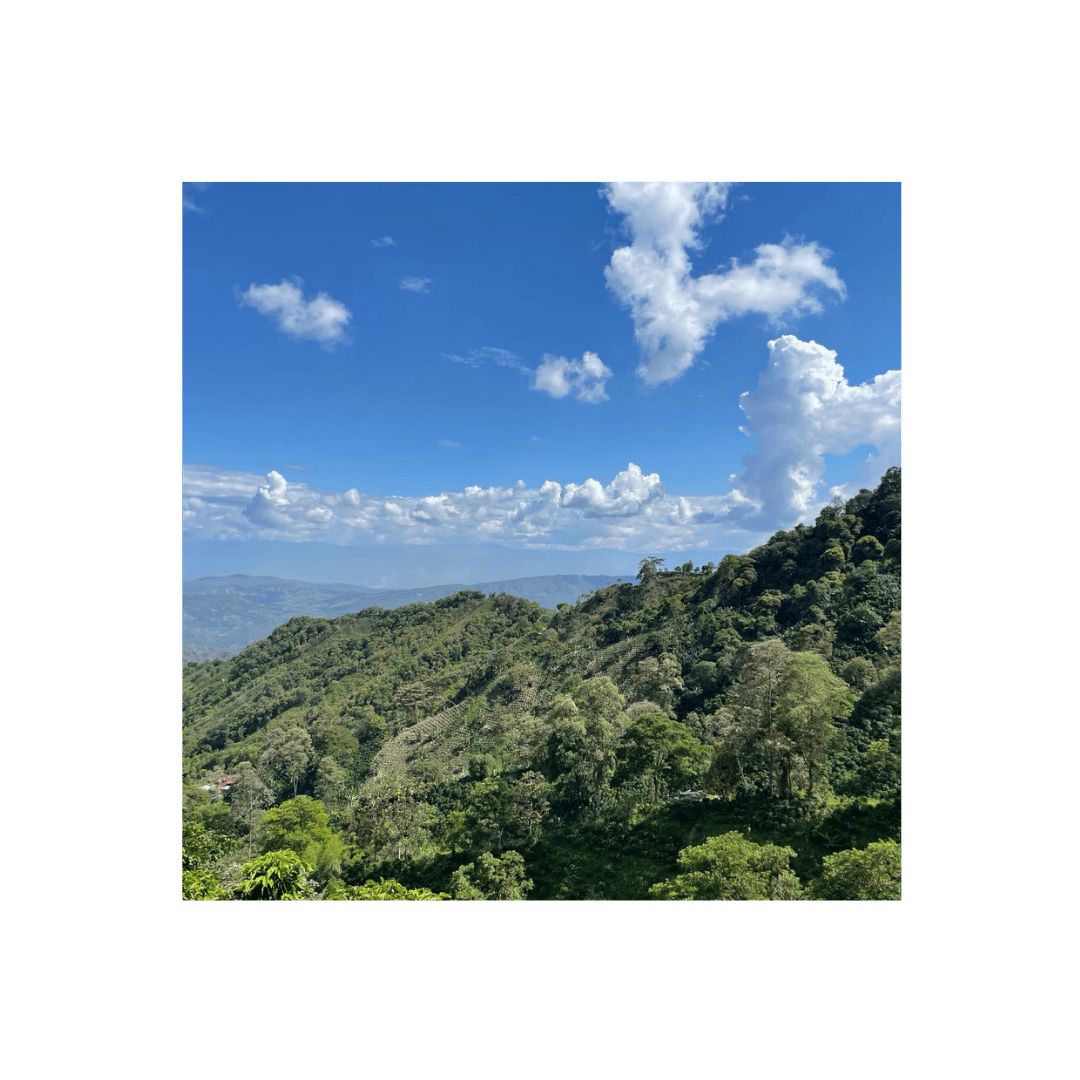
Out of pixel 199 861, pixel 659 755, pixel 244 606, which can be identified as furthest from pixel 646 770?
pixel 244 606

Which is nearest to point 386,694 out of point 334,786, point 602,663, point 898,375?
point 334,786

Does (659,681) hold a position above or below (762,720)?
below

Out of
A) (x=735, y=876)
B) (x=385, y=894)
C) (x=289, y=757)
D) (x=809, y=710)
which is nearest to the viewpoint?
(x=735, y=876)

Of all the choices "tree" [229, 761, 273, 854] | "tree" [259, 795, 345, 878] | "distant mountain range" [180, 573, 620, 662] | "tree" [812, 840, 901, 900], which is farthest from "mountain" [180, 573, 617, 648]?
"tree" [812, 840, 901, 900]

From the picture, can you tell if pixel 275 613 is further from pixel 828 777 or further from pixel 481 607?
pixel 828 777

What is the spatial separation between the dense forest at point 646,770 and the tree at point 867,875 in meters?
0.03

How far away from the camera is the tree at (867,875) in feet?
29.0

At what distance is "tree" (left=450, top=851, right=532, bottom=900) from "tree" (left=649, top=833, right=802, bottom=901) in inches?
99.1

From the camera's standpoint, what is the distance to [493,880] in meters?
10.3

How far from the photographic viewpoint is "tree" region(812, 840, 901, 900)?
29.0 ft

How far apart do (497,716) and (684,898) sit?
452 inches

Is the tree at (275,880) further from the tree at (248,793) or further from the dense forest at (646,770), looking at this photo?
the tree at (248,793)

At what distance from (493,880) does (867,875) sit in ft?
20.7

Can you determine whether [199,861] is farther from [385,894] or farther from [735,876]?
[735,876]
